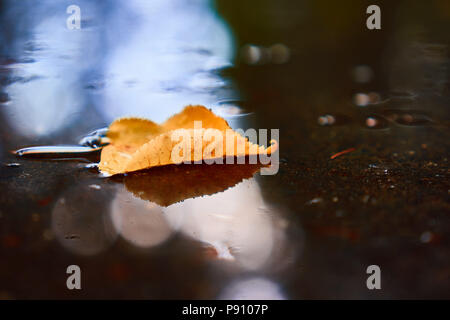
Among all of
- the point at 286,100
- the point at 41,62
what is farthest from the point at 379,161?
the point at 41,62

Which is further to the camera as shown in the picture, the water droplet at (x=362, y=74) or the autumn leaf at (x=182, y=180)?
the water droplet at (x=362, y=74)

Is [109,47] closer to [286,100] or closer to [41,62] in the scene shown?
[41,62]

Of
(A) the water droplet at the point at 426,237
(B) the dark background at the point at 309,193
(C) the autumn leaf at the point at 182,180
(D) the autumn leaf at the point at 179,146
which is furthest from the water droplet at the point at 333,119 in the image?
(A) the water droplet at the point at 426,237

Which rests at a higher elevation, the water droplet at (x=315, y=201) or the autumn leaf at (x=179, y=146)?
the autumn leaf at (x=179, y=146)

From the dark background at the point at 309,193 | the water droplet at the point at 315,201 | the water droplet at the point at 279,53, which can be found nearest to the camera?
the dark background at the point at 309,193

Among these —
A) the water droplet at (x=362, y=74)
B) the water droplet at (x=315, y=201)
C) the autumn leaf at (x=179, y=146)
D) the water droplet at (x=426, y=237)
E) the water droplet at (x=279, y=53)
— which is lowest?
the water droplet at (x=426, y=237)

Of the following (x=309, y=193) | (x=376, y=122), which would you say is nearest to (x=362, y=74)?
(x=376, y=122)

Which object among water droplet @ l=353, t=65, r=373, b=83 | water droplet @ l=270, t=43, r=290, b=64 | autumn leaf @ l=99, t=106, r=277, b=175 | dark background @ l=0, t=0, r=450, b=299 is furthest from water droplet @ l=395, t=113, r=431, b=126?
water droplet @ l=270, t=43, r=290, b=64

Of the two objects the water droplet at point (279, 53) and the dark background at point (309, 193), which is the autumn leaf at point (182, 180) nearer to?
the dark background at point (309, 193)
